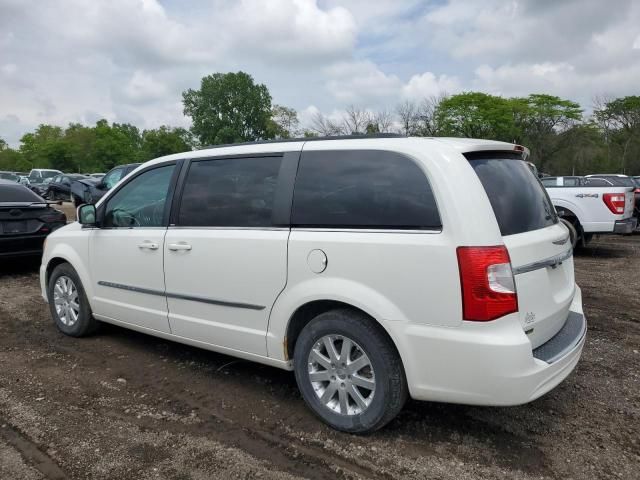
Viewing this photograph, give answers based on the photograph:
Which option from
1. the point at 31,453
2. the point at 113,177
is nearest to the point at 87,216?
the point at 31,453

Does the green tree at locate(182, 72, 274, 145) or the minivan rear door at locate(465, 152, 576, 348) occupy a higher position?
the green tree at locate(182, 72, 274, 145)

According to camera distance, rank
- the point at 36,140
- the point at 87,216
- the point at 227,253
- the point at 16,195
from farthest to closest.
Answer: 1. the point at 36,140
2. the point at 16,195
3. the point at 87,216
4. the point at 227,253

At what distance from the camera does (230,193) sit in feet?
12.1

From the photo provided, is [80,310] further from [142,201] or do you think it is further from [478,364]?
[478,364]

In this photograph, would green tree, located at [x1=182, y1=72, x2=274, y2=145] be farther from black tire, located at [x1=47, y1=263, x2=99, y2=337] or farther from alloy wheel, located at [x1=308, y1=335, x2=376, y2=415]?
alloy wheel, located at [x1=308, y1=335, x2=376, y2=415]

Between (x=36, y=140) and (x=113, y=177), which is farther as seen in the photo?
(x=36, y=140)

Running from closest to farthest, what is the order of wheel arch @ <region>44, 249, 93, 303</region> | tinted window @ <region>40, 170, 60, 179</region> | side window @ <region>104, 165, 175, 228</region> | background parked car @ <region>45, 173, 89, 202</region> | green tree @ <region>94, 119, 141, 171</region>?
side window @ <region>104, 165, 175, 228</region> → wheel arch @ <region>44, 249, 93, 303</region> → background parked car @ <region>45, 173, 89, 202</region> → tinted window @ <region>40, 170, 60, 179</region> → green tree @ <region>94, 119, 141, 171</region>

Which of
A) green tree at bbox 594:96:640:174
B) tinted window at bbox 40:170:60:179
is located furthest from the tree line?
tinted window at bbox 40:170:60:179

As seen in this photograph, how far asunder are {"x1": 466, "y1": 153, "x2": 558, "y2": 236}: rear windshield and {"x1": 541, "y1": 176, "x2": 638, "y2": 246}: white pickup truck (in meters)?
7.05

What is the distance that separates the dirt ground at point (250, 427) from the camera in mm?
2789

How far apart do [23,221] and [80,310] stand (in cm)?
383

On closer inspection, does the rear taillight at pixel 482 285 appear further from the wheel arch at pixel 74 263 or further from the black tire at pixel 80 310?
the black tire at pixel 80 310

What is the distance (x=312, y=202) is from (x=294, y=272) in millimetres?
453

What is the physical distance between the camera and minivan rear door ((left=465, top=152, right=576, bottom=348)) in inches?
110
